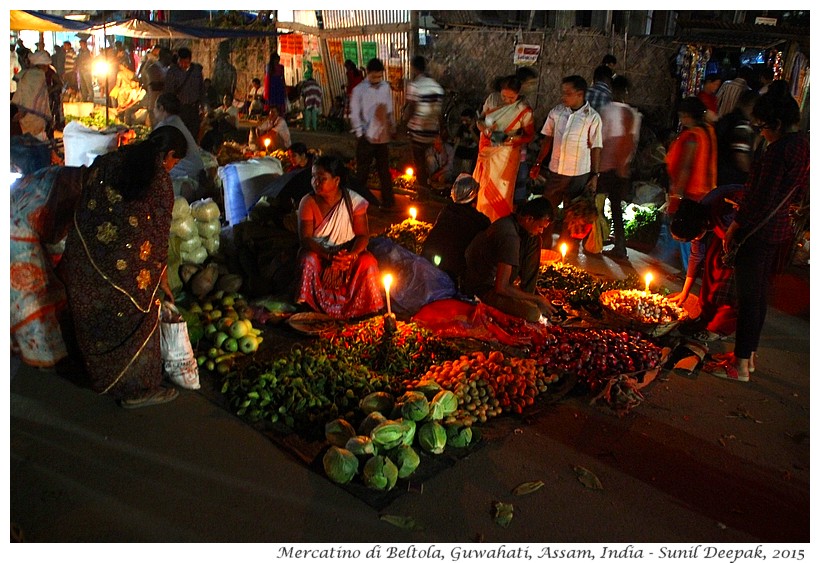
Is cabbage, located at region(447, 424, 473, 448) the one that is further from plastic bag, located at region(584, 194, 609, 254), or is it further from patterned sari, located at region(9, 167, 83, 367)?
plastic bag, located at region(584, 194, 609, 254)

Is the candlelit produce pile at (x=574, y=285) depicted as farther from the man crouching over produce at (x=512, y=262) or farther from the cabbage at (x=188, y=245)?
the cabbage at (x=188, y=245)

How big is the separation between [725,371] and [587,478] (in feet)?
5.28

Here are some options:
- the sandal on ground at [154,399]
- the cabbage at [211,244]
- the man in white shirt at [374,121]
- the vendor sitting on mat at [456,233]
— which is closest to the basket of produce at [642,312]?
the vendor sitting on mat at [456,233]

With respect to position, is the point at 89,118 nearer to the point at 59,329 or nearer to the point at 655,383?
the point at 59,329

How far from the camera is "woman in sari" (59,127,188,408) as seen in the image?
10.6ft

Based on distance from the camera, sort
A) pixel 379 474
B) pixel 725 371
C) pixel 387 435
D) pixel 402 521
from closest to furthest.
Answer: pixel 402 521, pixel 379 474, pixel 387 435, pixel 725 371

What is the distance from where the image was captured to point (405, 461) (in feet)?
9.92

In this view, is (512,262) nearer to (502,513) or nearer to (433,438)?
(433,438)

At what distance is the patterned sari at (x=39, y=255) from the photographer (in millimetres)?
3492

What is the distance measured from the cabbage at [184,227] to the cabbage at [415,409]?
8.02ft

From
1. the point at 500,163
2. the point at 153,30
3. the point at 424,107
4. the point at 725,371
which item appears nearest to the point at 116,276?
the point at 725,371

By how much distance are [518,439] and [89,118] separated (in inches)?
458

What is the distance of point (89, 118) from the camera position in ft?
40.0
